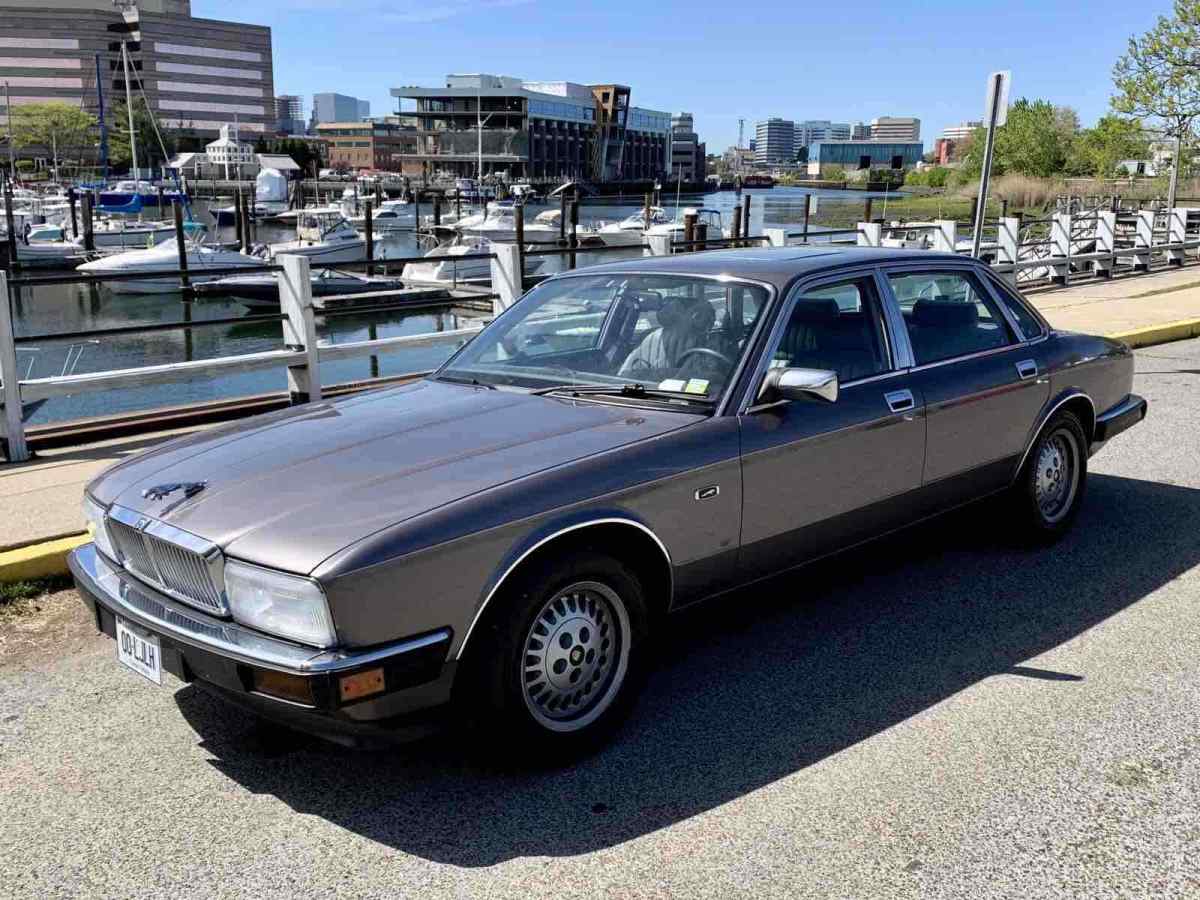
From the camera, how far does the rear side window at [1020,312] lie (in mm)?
5676

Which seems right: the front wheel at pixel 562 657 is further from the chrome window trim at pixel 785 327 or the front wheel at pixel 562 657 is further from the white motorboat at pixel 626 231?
the white motorboat at pixel 626 231

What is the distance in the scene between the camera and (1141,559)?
564 cm

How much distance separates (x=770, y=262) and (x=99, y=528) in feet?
9.21

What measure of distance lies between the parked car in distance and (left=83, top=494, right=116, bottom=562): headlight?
0.01 metres

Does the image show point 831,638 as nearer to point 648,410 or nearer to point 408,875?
point 648,410

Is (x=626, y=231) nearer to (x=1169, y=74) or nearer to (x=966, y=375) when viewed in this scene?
(x=1169, y=74)

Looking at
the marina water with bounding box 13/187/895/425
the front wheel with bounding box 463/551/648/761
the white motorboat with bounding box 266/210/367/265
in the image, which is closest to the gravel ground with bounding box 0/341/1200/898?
the front wheel with bounding box 463/551/648/761

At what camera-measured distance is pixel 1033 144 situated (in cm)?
8950

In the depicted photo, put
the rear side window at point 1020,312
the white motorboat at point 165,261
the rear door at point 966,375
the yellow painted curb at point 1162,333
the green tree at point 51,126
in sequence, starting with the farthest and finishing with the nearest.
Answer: the green tree at point 51,126, the white motorboat at point 165,261, the yellow painted curb at point 1162,333, the rear side window at point 1020,312, the rear door at point 966,375

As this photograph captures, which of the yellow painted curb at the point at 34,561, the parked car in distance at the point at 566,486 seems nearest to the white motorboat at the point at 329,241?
the yellow painted curb at the point at 34,561

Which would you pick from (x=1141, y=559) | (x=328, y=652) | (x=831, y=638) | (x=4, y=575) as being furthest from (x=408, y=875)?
(x=1141, y=559)

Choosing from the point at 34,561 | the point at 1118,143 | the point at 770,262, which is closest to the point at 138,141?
the point at 1118,143

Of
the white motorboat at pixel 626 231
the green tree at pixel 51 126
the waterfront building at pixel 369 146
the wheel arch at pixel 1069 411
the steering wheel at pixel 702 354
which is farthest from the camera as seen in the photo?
the waterfront building at pixel 369 146

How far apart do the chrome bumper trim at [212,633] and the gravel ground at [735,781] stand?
1.78ft
